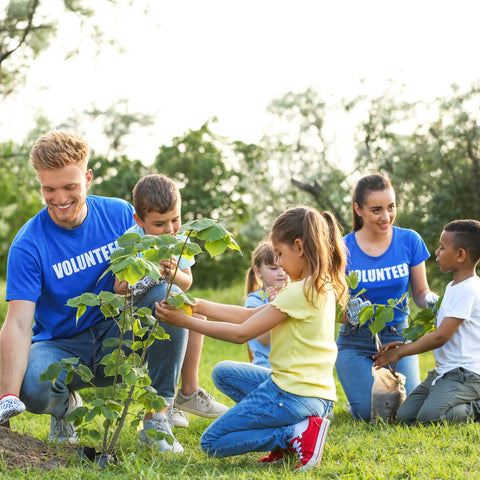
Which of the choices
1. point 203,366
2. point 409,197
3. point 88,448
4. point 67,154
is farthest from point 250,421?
point 409,197

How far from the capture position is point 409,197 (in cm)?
1115

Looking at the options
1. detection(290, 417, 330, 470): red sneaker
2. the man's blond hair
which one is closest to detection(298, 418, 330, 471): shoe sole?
detection(290, 417, 330, 470): red sneaker

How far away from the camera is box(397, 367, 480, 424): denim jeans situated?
3.64 m

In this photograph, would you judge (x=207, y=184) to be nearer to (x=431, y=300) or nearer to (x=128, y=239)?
(x=431, y=300)

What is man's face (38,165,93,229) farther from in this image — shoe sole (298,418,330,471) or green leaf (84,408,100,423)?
shoe sole (298,418,330,471)

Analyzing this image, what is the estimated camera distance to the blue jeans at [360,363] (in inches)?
164

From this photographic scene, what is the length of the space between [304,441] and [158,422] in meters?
0.75

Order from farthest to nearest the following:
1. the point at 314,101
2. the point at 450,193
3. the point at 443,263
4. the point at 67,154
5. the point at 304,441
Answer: the point at 314,101 → the point at 450,193 → the point at 443,263 → the point at 67,154 → the point at 304,441

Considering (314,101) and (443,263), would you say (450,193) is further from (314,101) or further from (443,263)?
(443,263)

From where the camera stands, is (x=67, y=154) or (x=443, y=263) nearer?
(x=67, y=154)

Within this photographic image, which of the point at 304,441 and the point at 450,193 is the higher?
the point at 450,193

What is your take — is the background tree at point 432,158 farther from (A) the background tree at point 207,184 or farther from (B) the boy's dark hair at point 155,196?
(B) the boy's dark hair at point 155,196

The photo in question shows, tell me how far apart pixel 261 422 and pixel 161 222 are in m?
1.15

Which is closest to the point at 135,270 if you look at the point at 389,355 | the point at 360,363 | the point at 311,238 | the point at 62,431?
the point at 311,238
